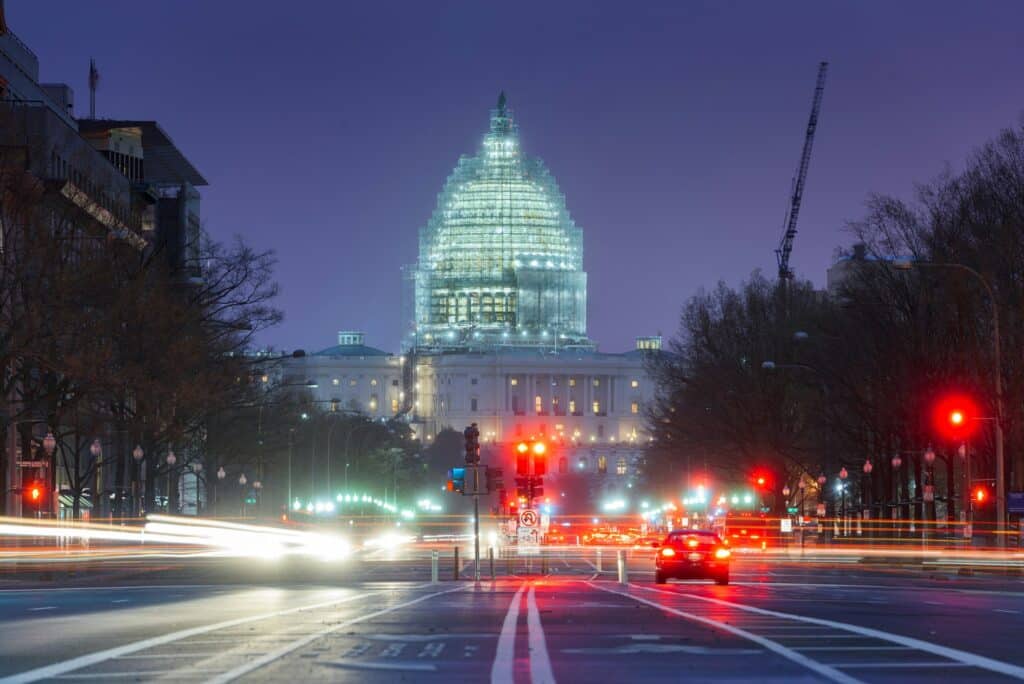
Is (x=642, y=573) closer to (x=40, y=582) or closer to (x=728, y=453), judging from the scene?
(x=40, y=582)

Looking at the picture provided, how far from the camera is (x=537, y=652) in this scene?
2042 cm

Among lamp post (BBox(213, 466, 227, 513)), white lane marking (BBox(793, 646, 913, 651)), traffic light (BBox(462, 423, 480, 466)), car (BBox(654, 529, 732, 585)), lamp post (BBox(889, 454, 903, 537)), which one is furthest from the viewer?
lamp post (BBox(213, 466, 227, 513))

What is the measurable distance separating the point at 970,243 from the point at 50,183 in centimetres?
3360

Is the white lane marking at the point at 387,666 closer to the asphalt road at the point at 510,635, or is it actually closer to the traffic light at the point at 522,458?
the asphalt road at the point at 510,635

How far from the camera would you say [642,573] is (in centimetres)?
6512

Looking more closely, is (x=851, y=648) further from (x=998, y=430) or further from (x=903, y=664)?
(x=998, y=430)

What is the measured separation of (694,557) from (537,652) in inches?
1191

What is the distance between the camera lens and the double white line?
668 inches

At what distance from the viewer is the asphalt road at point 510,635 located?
58.1ft

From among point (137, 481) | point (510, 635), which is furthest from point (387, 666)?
point (137, 481)

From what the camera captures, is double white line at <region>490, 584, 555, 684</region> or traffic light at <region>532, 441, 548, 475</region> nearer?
double white line at <region>490, 584, 555, 684</region>

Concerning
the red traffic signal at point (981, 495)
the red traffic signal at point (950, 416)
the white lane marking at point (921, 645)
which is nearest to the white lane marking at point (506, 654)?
the white lane marking at point (921, 645)

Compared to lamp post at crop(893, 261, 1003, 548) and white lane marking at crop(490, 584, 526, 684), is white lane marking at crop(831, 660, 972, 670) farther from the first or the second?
lamp post at crop(893, 261, 1003, 548)

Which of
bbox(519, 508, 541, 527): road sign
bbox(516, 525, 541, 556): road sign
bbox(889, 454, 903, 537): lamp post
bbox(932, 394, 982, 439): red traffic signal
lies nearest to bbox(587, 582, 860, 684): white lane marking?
bbox(519, 508, 541, 527): road sign
